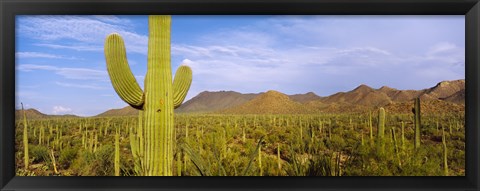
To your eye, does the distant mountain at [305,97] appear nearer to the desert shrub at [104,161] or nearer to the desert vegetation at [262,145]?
the desert vegetation at [262,145]

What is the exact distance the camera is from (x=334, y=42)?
270 cm

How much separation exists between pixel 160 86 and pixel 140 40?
289mm

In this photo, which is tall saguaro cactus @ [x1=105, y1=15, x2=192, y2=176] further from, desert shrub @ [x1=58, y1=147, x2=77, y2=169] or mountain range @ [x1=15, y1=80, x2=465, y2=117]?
desert shrub @ [x1=58, y1=147, x2=77, y2=169]

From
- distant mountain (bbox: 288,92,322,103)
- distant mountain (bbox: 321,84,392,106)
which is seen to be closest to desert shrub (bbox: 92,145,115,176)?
distant mountain (bbox: 288,92,322,103)

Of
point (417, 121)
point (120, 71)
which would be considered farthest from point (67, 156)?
point (417, 121)

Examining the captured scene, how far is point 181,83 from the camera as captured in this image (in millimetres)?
2629

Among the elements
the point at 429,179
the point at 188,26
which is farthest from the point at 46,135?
the point at 429,179

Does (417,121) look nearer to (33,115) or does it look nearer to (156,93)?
(156,93)

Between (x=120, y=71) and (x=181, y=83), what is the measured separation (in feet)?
1.10

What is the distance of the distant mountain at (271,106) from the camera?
8.74ft

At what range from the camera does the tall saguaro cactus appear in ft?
8.55
